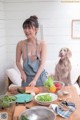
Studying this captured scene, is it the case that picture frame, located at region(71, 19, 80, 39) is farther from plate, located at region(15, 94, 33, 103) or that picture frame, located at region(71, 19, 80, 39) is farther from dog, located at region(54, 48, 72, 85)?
plate, located at region(15, 94, 33, 103)

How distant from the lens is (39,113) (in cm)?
138

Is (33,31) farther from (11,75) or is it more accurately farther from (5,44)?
(5,44)

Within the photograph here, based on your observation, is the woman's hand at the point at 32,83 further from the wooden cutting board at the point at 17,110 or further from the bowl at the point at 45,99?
the wooden cutting board at the point at 17,110

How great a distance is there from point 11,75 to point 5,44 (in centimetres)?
79

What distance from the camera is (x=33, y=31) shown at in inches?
78.8

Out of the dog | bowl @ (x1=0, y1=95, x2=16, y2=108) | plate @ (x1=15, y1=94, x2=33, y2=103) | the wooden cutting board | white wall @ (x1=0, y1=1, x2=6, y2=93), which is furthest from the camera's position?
white wall @ (x1=0, y1=1, x2=6, y2=93)

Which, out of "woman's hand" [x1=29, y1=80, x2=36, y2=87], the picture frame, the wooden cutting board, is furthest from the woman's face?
the picture frame

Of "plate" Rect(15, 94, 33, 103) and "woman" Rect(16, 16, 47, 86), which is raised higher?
"woman" Rect(16, 16, 47, 86)

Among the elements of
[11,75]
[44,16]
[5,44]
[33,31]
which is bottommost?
[11,75]

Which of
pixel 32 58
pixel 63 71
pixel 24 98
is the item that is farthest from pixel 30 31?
pixel 63 71

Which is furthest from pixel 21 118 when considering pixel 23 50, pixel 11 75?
pixel 11 75

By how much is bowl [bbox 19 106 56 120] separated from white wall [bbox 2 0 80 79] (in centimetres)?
244

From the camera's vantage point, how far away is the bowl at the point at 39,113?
1.31 metres

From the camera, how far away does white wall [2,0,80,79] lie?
11.8 feet
